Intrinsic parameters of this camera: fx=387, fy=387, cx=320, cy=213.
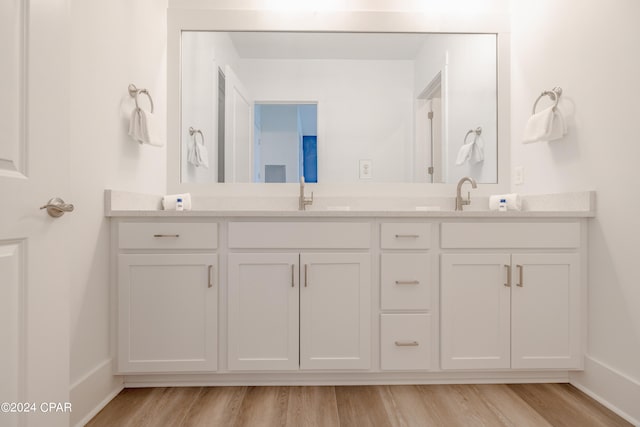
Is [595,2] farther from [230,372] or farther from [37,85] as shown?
[230,372]

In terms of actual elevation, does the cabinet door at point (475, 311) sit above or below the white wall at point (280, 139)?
below

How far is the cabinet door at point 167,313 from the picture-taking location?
1.77m

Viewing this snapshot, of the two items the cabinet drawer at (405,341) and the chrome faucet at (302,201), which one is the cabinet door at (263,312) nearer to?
the cabinet drawer at (405,341)

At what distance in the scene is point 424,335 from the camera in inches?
72.0

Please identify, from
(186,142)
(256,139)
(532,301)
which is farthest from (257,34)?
(532,301)

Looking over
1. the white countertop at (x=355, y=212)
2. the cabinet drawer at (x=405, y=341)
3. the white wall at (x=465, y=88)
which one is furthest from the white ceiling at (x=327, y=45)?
the cabinet drawer at (x=405, y=341)

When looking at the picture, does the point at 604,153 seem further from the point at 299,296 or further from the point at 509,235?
the point at 299,296

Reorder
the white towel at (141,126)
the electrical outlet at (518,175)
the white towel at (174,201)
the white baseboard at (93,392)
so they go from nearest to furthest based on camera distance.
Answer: the white baseboard at (93,392), the white towel at (141,126), the white towel at (174,201), the electrical outlet at (518,175)

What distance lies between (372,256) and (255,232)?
Answer: 565 mm

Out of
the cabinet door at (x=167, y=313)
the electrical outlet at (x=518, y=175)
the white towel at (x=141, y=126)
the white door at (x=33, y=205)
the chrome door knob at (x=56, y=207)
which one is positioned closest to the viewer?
the white door at (x=33, y=205)

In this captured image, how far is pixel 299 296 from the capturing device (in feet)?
5.93

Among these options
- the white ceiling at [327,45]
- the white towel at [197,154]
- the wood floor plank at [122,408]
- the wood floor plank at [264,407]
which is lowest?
the wood floor plank at [122,408]

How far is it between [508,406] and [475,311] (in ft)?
1.34

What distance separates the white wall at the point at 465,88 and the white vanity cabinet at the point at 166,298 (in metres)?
1.56
